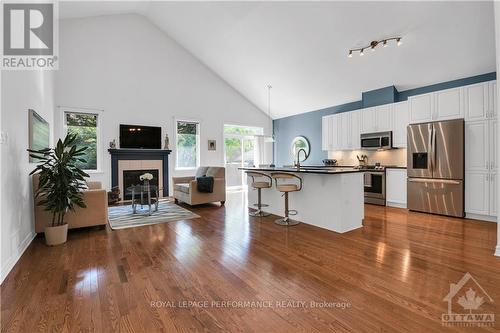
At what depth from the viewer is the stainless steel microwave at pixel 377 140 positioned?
219 inches

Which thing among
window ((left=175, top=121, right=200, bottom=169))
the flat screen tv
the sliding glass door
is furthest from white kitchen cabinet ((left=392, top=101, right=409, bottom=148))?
the flat screen tv

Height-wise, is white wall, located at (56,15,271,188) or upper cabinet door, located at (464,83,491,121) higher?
white wall, located at (56,15,271,188)

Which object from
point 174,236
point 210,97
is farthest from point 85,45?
point 174,236

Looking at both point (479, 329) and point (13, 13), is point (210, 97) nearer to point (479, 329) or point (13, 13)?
point (13, 13)

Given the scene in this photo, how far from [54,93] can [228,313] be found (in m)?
6.57

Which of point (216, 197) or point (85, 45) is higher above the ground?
point (85, 45)

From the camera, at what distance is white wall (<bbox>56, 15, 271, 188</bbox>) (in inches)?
239

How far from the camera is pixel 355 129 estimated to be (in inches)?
248

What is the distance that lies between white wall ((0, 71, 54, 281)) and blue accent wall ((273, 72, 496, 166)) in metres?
6.62

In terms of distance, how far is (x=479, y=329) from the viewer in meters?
1.59

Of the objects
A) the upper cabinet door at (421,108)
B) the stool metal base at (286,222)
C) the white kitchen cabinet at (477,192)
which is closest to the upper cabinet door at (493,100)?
the upper cabinet door at (421,108)

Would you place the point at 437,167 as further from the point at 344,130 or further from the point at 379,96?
the point at 344,130

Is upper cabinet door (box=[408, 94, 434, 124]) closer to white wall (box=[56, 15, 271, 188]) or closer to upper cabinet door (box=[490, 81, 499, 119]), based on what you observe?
upper cabinet door (box=[490, 81, 499, 119])

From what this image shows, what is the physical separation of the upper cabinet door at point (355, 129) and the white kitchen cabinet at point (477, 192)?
2330 mm
